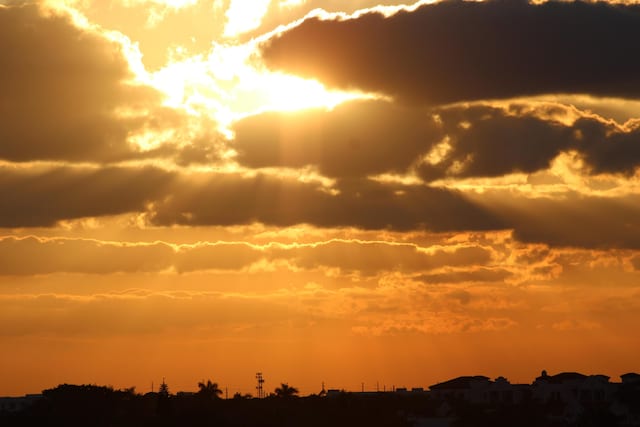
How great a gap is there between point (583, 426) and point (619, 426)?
572cm

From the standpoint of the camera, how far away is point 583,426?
191 meters

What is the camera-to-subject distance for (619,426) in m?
193
